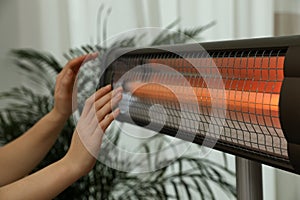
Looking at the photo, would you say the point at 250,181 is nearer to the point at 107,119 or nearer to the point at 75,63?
the point at 107,119

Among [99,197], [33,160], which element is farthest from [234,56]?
[99,197]

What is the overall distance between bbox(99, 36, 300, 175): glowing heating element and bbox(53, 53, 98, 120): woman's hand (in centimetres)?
28

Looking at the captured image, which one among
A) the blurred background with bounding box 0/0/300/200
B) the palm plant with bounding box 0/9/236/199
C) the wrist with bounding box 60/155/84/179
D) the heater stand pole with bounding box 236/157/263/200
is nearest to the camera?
the heater stand pole with bounding box 236/157/263/200

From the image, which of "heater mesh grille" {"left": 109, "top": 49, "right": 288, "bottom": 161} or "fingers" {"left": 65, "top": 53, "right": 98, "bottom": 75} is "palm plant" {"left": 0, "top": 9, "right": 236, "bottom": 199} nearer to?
"fingers" {"left": 65, "top": 53, "right": 98, "bottom": 75}

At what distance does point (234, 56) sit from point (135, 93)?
241mm

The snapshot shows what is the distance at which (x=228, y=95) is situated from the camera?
0.56 m

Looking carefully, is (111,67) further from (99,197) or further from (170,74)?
(99,197)

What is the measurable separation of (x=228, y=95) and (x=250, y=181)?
0.53 ft

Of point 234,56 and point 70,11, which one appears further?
point 70,11

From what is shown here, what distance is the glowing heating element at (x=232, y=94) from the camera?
0.49 meters

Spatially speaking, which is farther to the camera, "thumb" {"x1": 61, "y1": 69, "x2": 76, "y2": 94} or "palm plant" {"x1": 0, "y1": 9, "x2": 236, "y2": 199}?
"palm plant" {"x1": 0, "y1": 9, "x2": 236, "y2": 199}

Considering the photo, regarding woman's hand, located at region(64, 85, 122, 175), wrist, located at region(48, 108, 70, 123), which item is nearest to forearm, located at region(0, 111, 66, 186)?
wrist, located at region(48, 108, 70, 123)

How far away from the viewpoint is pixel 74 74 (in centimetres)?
105

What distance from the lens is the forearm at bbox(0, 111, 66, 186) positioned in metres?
1.19
